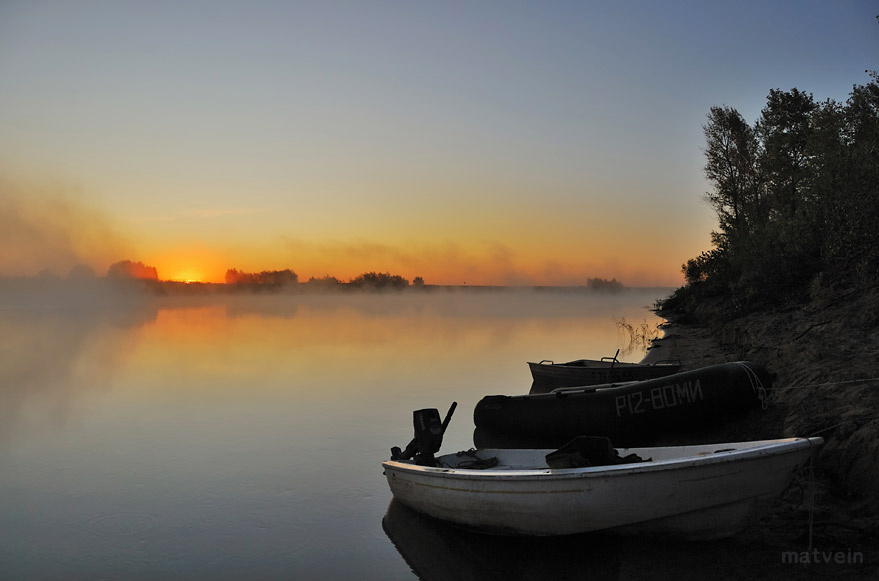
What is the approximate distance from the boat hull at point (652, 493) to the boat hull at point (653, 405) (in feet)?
9.71

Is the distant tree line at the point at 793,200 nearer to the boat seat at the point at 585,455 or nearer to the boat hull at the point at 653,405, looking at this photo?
the boat hull at the point at 653,405

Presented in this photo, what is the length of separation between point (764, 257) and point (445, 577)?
23121 millimetres

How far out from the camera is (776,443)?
639 centimetres

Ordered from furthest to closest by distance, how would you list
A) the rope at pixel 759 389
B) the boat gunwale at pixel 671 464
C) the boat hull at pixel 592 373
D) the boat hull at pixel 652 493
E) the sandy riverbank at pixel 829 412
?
the boat hull at pixel 592 373, the rope at pixel 759 389, the sandy riverbank at pixel 829 412, the boat hull at pixel 652 493, the boat gunwale at pixel 671 464

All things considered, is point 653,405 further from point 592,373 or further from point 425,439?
point 592,373

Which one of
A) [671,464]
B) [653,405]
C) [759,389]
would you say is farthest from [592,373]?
[671,464]

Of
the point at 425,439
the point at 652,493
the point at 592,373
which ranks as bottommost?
the point at 425,439

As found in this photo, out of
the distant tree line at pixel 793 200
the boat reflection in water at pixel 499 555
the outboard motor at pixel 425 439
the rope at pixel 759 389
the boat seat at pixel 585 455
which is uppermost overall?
the distant tree line at pixel 793 200

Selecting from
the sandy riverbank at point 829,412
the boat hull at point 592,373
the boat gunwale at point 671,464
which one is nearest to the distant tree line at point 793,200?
the sandy riverbank at point 829,412

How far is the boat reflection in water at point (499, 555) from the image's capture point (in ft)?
22.9

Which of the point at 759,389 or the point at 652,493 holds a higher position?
the point at 759,389

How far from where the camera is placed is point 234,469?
12.5 meters

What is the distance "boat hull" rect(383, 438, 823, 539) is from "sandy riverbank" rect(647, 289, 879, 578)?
28.4 inches

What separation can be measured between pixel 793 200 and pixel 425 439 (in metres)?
26.2
